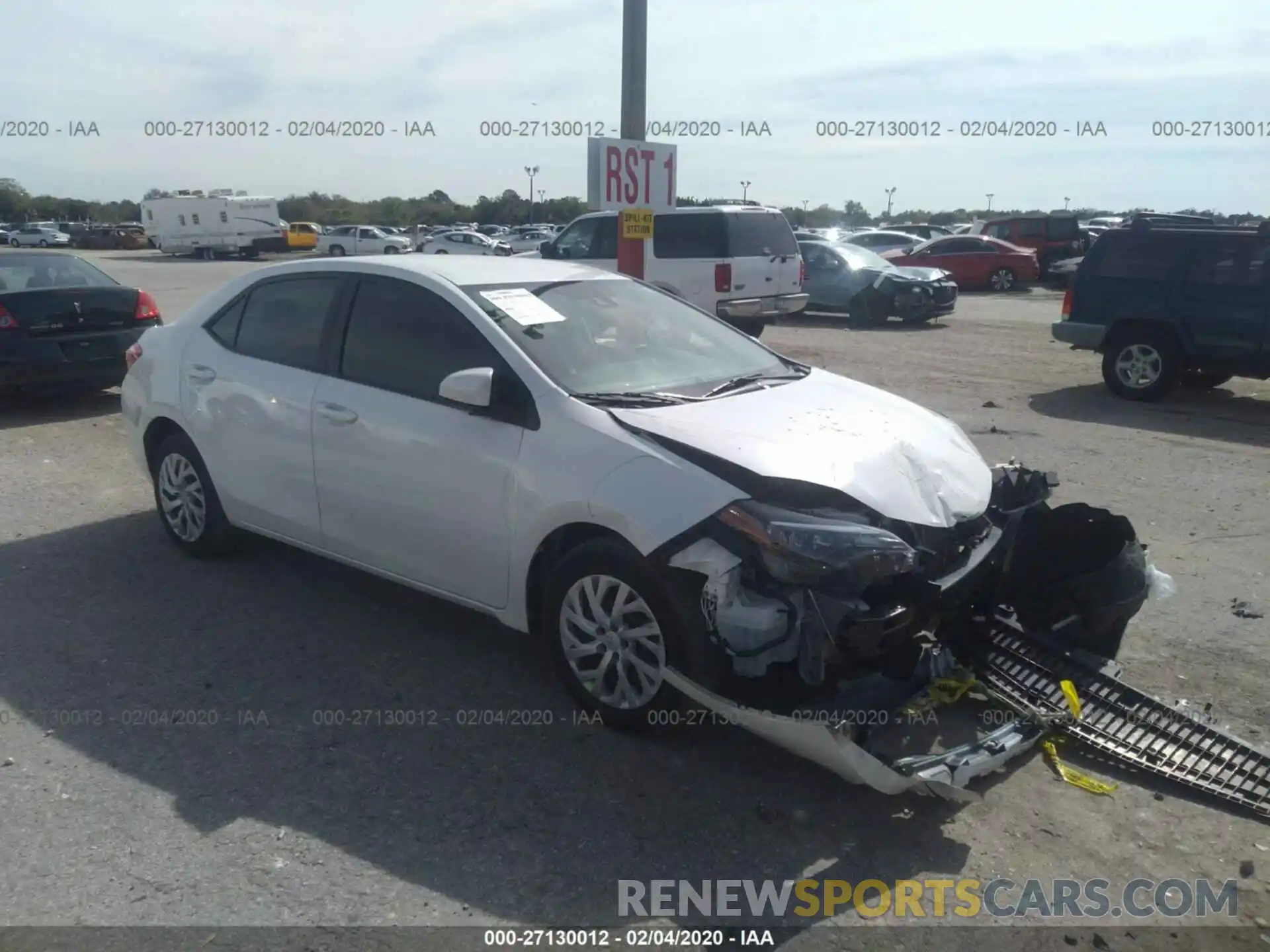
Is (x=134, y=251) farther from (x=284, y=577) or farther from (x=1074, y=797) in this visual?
(x=1074, y=797)

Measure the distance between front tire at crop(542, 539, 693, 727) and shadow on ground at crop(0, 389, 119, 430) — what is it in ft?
24.9

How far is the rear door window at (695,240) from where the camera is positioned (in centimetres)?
1502

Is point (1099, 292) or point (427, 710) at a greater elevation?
point (1099, 292)

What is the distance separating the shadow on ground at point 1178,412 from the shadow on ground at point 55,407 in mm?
9128

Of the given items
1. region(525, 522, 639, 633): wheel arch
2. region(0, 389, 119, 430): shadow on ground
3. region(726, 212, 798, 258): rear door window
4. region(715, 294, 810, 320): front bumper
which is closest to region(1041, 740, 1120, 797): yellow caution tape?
region(525, 522, 639, 633): wheel arch

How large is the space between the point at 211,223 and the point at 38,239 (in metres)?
14.6

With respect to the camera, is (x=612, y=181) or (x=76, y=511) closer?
(x=76, y=511)

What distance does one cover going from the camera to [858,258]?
19.7m

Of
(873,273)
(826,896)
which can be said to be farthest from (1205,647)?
(873,273)

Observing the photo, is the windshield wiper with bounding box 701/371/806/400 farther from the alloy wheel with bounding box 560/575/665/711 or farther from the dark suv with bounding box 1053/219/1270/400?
the dark suv with bounding box 1053/219/1270/400

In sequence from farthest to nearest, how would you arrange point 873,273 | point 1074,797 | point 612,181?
point 873,273
point 612,181
point 1074,797

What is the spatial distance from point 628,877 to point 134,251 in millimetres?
55728

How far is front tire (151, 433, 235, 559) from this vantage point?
581 cm

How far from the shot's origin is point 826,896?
3270 mm
